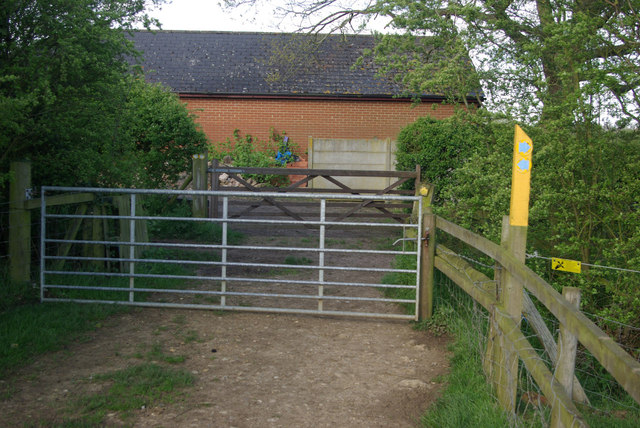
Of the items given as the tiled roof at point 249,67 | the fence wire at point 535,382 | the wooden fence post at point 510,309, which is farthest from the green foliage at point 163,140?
the wooden fence post at point 510,309

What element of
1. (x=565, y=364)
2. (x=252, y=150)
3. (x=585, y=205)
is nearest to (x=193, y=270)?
(x=585, y=205)

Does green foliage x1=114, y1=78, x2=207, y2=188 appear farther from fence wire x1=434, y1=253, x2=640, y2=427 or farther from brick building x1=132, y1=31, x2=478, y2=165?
brick building x1=132, y1=31, x2=478, y2=165

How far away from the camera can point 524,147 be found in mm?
4105

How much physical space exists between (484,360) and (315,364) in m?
1.53

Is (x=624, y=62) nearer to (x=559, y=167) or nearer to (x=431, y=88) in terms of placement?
(x=559, y=167)

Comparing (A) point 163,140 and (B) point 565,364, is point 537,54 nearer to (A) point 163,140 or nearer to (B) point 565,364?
(B) point 565,364

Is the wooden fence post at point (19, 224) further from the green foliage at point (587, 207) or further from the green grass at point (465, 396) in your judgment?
the green foliage at point (587, 207)

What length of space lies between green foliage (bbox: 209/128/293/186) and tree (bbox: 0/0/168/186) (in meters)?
11.8

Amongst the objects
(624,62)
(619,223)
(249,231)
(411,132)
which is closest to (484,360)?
(619,223)

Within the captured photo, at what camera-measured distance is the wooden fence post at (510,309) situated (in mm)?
4062

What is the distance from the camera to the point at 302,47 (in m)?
15.6

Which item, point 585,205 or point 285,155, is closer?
point 585,205

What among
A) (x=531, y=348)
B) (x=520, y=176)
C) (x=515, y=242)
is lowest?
(x=531, y=348)

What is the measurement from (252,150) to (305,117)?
221 centimetres
